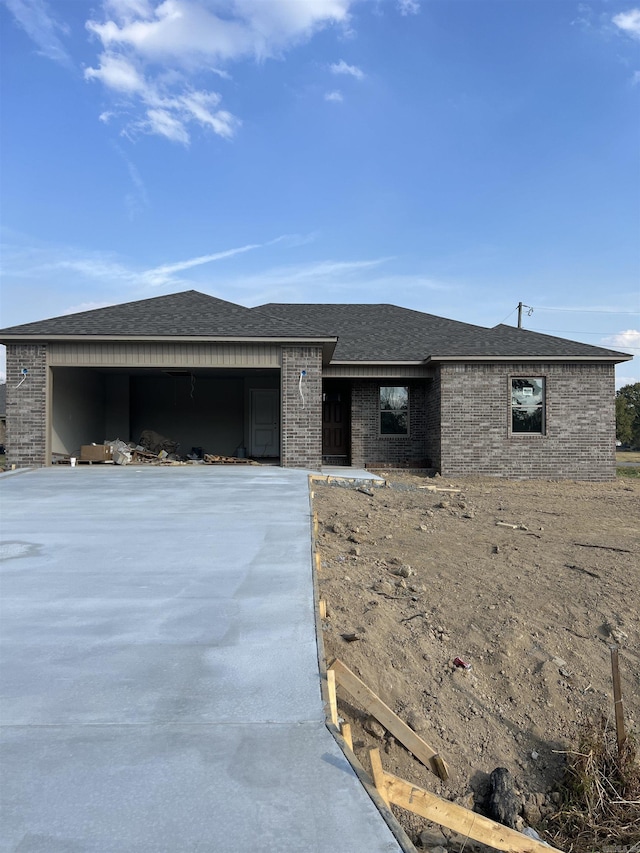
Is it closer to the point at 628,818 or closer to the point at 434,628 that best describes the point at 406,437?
the point at 434,628

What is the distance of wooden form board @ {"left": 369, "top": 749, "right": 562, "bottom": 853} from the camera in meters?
2.49

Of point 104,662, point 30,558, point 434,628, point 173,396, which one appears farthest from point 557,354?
point 104,662

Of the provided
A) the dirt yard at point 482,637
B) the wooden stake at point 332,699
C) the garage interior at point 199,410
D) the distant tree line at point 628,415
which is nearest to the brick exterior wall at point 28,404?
the garage interior at point 199,410

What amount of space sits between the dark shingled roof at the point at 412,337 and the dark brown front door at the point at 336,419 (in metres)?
1.43

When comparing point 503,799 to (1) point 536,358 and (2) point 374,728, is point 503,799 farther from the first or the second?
(1) point 536,358

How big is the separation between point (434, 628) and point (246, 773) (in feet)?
11.0

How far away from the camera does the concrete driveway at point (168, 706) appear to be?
2.08 meters

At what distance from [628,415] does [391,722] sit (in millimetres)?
39482

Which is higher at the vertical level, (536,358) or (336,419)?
(536,358)

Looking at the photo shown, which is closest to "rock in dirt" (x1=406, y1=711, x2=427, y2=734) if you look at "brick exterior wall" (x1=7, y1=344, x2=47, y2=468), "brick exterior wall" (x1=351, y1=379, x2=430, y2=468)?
"brick exterior wall" (x1=7, y1=344, x2=47, y2=468)

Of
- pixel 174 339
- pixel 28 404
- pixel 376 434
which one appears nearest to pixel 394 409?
pixel 376 434

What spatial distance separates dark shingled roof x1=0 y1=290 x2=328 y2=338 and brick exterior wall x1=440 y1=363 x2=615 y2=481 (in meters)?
4.76

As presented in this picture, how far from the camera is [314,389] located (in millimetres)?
14898

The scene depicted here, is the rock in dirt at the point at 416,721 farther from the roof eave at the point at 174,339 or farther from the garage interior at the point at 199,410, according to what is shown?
the garage interior at the point at 199,410
